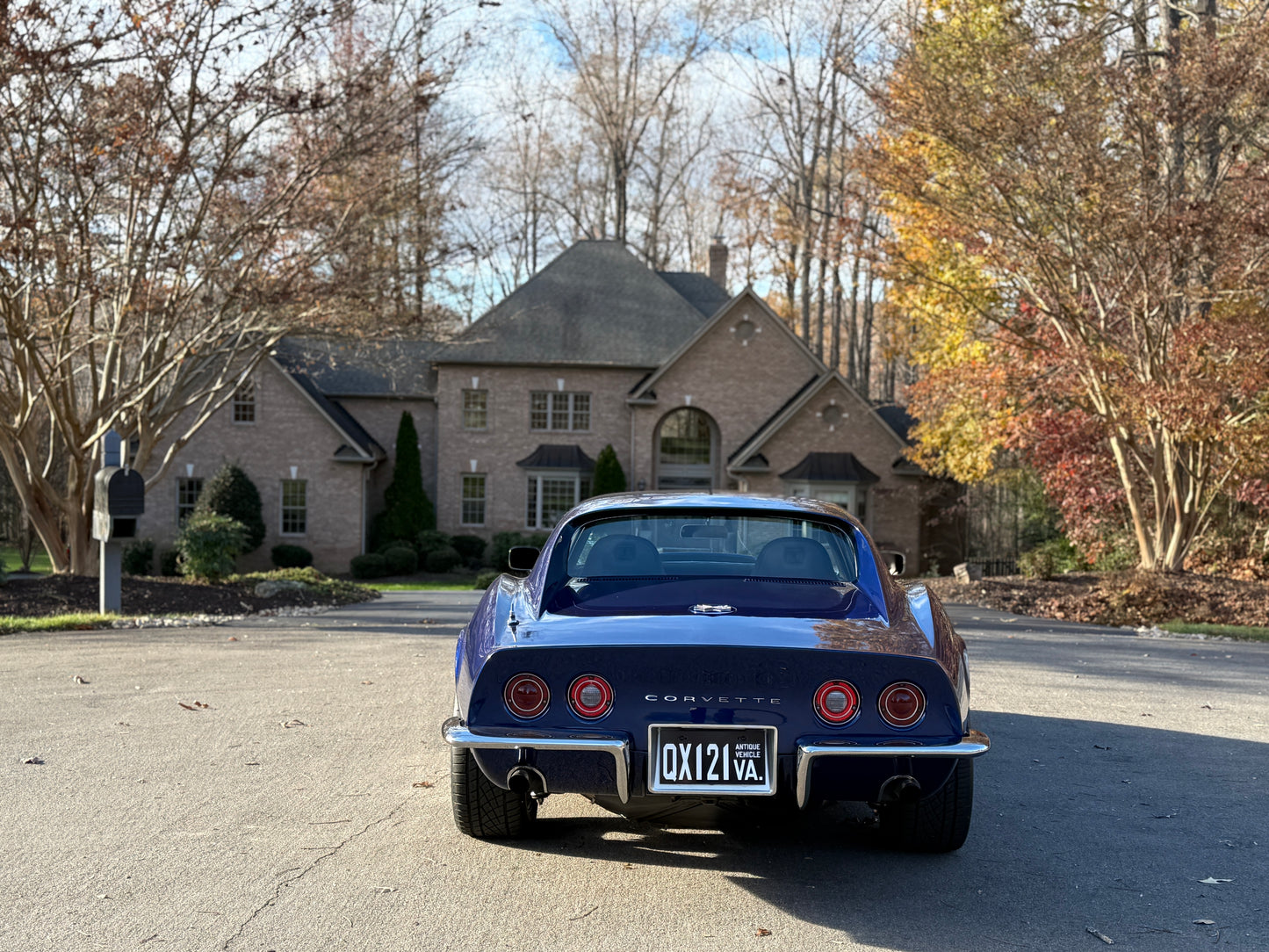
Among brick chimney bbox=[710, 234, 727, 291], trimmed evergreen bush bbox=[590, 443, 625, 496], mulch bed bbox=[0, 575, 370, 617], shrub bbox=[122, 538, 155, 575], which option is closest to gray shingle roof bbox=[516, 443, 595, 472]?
trimmed evergreen bush bbox=[590, 443, 625, 496]

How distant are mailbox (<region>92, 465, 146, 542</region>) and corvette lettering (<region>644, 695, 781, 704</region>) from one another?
1116 cm

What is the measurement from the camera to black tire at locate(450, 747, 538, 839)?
4.92m

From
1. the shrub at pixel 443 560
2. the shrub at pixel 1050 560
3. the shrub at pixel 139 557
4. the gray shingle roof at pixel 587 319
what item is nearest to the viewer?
the shrub at pixel 1050 560

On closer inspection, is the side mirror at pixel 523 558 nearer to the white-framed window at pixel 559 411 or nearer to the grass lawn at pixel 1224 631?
the grass lawn at pixel 1224 631

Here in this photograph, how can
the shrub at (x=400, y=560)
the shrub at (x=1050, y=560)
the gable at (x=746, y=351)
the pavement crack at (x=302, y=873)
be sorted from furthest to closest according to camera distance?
the gable at (x=746, y=351), the shrub at (x=400, y=560), the shrub at (x=1050, y=560), the pavement crack at (x=302, y=873)

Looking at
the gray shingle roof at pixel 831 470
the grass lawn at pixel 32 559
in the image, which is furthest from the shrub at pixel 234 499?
the gray shingle roof at pixel 831 470

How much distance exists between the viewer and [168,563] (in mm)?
32906

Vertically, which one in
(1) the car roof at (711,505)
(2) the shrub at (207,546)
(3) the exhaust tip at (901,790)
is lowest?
(3) the exhaust tip at (901,790)

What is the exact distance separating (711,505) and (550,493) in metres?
31.0

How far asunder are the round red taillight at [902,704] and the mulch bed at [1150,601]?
11.5m

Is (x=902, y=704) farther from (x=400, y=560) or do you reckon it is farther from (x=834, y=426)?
(x=834, y=426)

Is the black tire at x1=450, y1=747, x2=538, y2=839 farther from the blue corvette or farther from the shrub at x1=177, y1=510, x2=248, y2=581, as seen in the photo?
the shrub at x1=177, y1=510, x2=248, y2=581

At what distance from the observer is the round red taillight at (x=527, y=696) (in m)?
4.40

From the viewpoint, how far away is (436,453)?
3722cm
